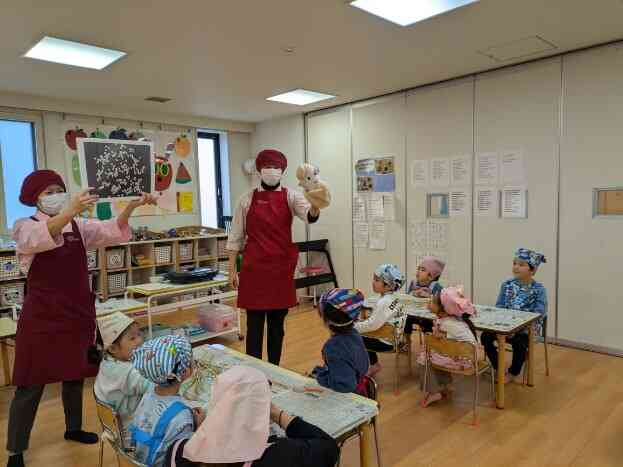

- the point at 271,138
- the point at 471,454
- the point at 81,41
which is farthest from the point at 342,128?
the point at 471,454

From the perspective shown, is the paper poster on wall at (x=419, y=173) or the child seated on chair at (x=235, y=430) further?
the paper poster on wall at (x=419, y=173)

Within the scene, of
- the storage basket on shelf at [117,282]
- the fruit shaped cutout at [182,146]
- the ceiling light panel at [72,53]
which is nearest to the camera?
the ceiling light panel at [72,53]

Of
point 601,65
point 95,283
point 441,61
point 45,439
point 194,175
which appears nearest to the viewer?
point 45,439

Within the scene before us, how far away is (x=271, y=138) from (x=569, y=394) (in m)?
4.90

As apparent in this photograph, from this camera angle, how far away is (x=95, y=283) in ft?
17.0

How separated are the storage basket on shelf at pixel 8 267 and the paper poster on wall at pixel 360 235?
3.70m

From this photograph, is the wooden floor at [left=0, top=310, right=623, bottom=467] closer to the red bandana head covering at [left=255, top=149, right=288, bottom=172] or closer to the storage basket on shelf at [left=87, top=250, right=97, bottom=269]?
the red bandana head covering at [left=255, top=149, right=288, bottom=172]

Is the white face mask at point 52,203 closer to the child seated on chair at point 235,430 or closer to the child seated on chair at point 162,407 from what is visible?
the child seated on chair at point 162,407

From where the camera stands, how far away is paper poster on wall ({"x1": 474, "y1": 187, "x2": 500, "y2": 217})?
169 inches

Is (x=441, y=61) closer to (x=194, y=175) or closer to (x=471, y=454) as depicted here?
(x=471, y=454)

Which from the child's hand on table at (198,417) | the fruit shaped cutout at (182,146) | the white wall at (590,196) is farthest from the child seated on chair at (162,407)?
the fruit shaped cutout at (182,146)

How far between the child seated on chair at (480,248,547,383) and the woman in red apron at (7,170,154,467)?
259 cm

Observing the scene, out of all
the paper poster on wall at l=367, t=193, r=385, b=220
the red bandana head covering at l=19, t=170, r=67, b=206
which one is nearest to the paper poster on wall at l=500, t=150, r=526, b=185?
the paper poster on wall at l=367, t=193, r=385, b=220

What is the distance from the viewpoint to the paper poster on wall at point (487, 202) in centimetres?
430
